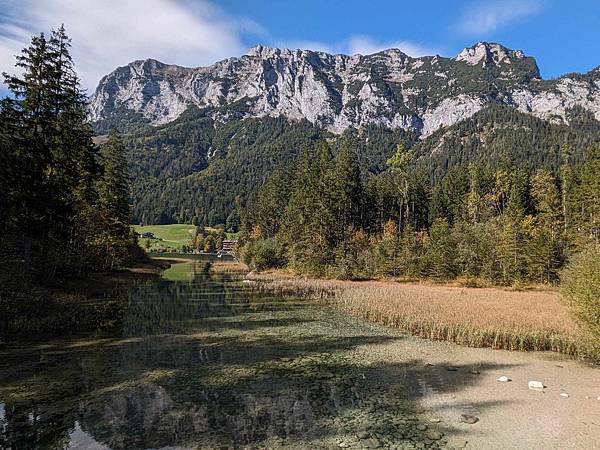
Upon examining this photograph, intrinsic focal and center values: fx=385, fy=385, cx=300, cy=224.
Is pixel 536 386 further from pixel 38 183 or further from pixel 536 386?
pixel 38 183

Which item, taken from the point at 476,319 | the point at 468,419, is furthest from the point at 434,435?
the point at 476,319

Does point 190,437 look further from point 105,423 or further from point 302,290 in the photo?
point 302,290

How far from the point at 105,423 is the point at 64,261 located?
25.6m

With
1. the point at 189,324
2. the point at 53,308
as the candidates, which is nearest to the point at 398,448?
the point at 189,324

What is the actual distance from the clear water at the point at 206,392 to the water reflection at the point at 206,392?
0.14 ft

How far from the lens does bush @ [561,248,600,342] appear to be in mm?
15469

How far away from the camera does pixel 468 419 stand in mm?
Result: 11336

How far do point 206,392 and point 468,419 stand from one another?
327 inches

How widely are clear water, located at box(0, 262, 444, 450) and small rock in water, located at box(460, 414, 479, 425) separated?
49.3 inches

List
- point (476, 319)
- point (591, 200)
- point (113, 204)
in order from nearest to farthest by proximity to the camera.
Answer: point (476, 319)
point (113, 204)
point (591, 200)

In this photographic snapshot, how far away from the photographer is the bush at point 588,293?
15469 mm

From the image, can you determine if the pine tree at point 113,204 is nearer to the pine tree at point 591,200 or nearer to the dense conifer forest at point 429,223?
the dense conifer forest at point 429,223

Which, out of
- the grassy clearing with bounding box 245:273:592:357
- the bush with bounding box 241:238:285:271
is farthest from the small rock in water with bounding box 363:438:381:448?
the bush with bounding box 241:238:285:271

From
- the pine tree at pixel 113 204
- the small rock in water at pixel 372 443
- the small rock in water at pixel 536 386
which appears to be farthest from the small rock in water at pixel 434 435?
the pine tree at pixel 113 204
